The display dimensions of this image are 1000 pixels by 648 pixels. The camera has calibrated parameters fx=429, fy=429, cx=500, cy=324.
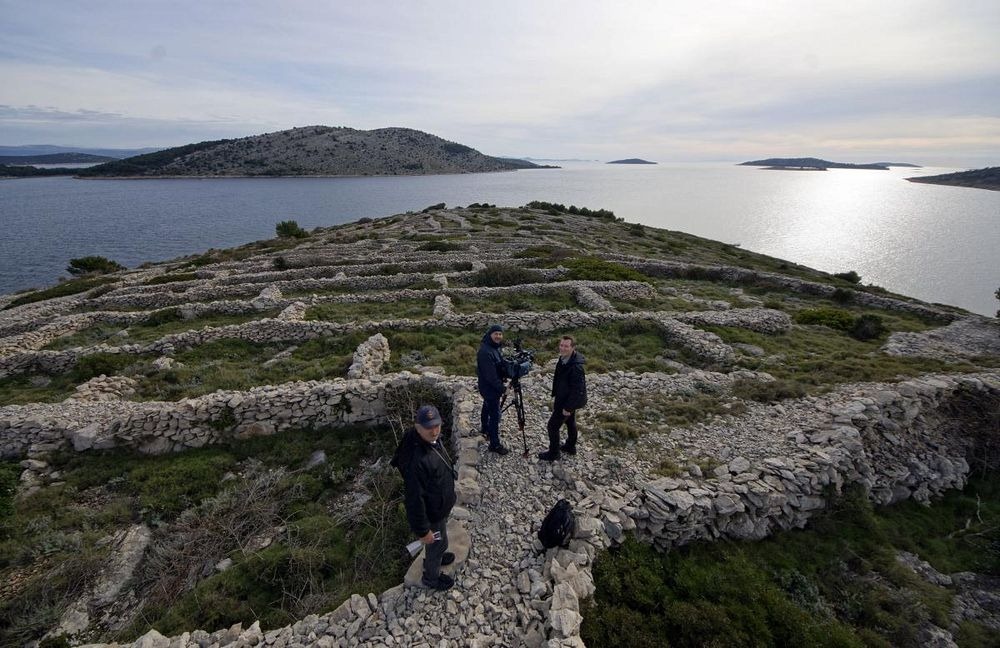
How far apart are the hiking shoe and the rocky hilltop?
126 millimetres

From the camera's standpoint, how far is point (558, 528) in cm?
579

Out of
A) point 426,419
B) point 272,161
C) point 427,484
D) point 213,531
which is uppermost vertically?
point 272,161

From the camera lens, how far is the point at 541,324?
15883 mm

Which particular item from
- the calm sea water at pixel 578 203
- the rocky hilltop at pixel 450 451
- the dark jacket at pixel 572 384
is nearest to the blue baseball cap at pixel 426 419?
the rocky hilltop at pixel 450 451

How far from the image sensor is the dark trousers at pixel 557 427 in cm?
741

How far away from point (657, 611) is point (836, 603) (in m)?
2.76

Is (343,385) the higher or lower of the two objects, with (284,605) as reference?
higher

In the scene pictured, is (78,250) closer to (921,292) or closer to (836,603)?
(836,603)

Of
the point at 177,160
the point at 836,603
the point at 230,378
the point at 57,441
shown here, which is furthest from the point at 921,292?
the point at 177,160

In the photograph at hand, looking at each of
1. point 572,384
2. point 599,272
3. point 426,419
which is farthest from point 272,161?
point 426,419

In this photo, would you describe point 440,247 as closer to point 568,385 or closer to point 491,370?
point 491,370

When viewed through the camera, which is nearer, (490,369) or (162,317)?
(490,369)

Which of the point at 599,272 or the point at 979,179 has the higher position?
the point at 979,179

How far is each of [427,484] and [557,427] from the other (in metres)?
3.05
